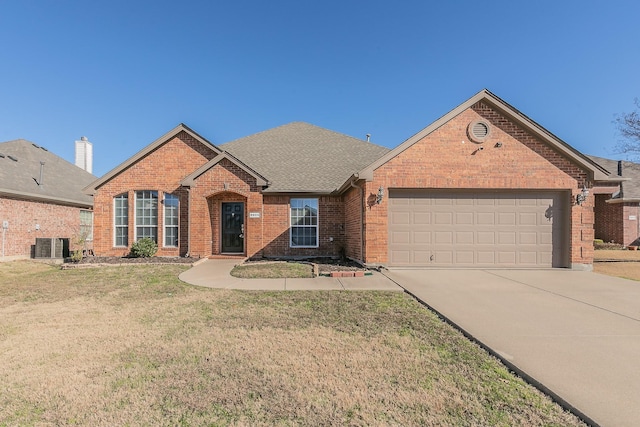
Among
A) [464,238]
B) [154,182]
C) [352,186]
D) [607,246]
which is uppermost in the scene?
[154,182]

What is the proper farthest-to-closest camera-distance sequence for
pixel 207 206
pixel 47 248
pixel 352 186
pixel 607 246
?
pixel 607 246 → pixel 47 248 → pixel 207 206 → pixel 352 186

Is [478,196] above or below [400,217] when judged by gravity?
above

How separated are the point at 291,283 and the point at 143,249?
25.7 ft

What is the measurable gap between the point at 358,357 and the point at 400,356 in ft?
1.69

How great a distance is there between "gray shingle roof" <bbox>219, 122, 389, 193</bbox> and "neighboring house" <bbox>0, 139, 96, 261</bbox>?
8545 millimetres

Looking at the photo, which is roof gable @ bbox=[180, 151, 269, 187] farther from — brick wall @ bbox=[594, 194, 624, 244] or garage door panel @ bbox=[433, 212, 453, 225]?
brick wall @ bbox=[594, 194, 624, 244]

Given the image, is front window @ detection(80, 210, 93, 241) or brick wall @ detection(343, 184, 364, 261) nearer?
brick wall @ detection(343, 184, 364, 261)

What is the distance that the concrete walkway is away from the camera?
25.7 ft

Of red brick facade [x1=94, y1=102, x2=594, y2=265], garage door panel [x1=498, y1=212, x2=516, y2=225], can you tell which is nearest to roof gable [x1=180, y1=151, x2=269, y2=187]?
red brick facade [x1=94, y1=102, x2=594, y2=265]

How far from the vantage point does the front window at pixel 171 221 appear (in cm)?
1391

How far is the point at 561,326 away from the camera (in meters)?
5.06

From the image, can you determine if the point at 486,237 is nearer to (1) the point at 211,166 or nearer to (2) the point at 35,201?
(1) the point at 211,166

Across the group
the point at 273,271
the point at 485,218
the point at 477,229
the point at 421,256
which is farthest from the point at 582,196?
the point at 273,271

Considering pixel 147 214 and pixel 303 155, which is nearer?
pixel 147 214
